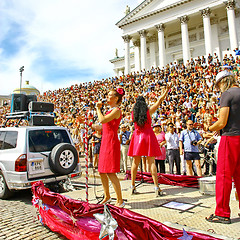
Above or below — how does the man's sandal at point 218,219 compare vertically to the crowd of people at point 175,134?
below

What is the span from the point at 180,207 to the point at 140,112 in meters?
1.88

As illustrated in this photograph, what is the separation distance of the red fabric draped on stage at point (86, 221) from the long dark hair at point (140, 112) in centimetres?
201

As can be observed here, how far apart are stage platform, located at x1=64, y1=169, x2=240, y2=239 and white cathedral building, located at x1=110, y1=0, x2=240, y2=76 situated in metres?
30.5

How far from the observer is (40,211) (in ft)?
13.3

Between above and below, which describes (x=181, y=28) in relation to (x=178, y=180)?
above

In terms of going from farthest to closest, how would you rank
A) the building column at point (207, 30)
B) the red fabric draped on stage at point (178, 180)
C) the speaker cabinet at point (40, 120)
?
the building column at point (207, 30) < the speaker cabinet at point (40, 120) < the red fabric draped on stage at point (178, 180)

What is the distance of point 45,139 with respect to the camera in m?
5.93

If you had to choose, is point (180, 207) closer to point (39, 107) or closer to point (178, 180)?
point (178, 180)

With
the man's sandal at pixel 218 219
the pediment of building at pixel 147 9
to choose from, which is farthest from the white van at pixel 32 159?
the pediment of building at pixel 147 9

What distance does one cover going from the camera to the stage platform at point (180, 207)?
2.75 metres

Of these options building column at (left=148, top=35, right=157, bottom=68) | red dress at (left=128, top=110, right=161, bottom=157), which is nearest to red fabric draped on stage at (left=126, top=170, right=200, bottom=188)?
red dress at (left=128, top=110, right=161, bottom=157)

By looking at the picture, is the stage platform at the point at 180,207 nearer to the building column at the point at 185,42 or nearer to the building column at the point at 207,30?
the building column at the point at 207,30

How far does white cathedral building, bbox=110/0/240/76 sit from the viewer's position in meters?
33.1

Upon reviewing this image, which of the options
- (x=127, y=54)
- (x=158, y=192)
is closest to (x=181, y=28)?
(x=127, y=54)
